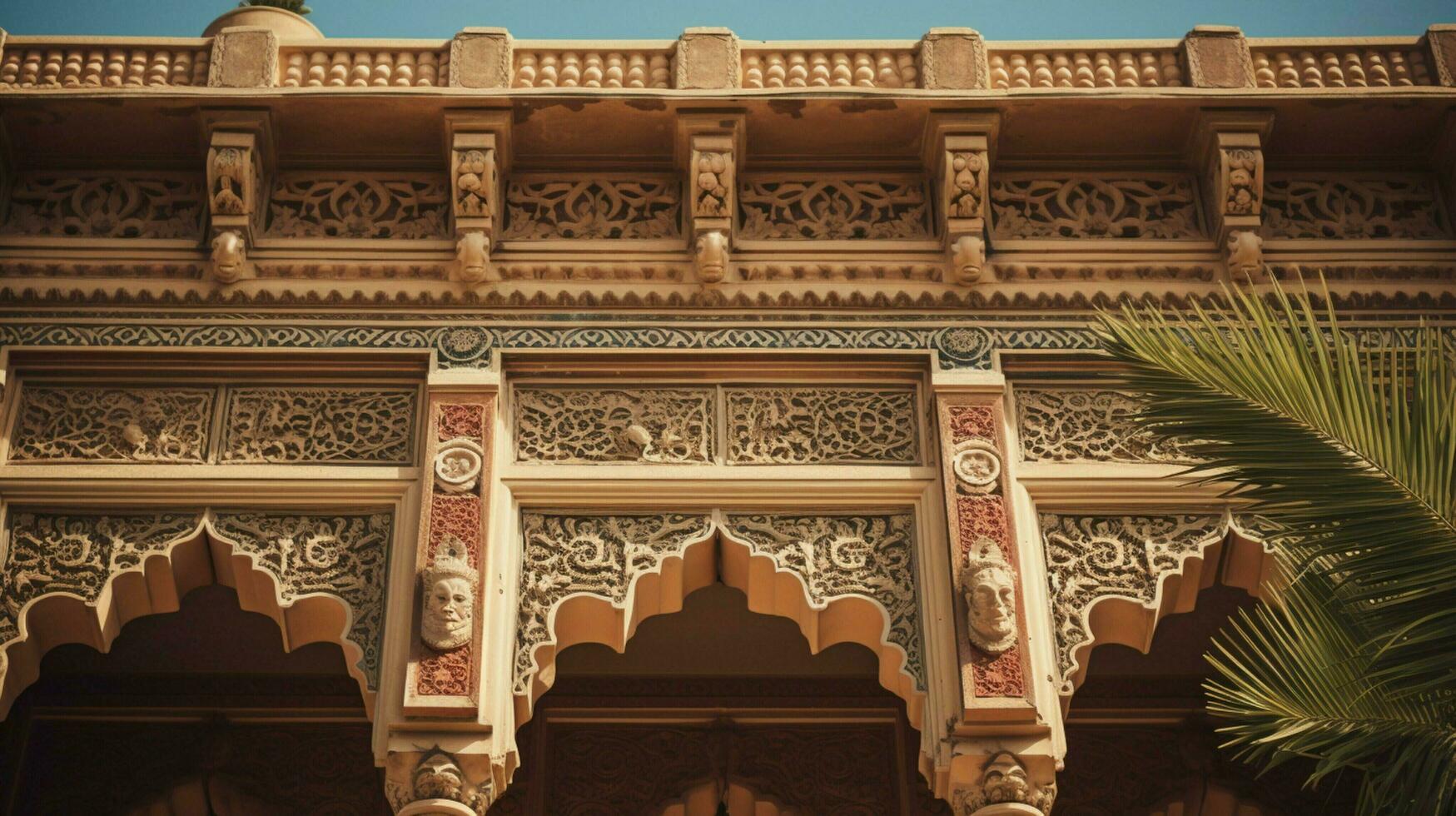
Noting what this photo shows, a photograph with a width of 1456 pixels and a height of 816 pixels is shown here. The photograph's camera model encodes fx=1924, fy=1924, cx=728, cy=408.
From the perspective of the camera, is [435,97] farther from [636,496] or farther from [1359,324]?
[1359,324]

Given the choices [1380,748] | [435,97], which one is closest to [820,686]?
[435,97]

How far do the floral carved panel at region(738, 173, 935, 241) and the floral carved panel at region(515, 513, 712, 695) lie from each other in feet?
Answer: 4.41

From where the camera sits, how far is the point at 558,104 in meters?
7.44

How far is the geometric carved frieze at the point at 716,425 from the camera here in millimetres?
7133

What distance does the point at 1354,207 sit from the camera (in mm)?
7777

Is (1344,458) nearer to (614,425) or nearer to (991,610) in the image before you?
(991,610)

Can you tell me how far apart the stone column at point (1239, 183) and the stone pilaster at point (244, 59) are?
3.67 metres

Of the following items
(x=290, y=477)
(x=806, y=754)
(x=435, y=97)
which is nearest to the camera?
(x=290, y=477)

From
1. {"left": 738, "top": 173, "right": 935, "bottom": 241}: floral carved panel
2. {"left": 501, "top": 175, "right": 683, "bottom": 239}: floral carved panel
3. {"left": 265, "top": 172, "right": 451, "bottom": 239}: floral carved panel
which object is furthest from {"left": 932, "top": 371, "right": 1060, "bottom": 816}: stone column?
{"left": 265, "top": 172, "right": 451, "bottom": 239}: floral carved panel

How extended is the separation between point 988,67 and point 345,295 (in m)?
2.69

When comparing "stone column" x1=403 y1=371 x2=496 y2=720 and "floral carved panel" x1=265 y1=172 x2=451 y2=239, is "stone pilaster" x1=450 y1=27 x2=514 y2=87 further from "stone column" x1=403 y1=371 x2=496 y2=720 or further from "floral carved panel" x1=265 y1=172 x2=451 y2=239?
"stone column" x1=403 y1=371 x2=496 y2=720

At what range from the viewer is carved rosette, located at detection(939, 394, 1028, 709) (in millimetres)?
6480

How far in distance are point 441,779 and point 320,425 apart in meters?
1.62

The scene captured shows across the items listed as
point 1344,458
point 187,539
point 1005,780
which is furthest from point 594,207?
point 1344,458
